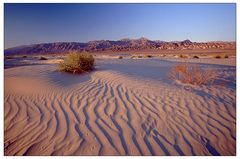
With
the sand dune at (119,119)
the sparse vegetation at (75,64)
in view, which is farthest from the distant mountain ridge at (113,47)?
the sand dune at (119,119)

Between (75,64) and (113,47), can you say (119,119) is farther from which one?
(113,47)

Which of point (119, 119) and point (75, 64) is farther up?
point (75, 64)

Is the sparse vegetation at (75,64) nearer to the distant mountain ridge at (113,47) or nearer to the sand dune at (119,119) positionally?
the sand dune at (119,119)

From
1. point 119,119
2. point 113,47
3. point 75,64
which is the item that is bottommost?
point 119,119

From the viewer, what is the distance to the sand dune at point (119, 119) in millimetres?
3154

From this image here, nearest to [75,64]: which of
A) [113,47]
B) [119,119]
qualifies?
[119,119]

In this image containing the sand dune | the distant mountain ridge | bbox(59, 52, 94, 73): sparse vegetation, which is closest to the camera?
the sand dune

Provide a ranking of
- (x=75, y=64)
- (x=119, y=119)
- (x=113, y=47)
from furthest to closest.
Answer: (x=113, y=47) → (x=75, y=64) → (x=119, y=119)

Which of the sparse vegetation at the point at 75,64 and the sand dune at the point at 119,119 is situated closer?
the sand dune at the point at 119,119

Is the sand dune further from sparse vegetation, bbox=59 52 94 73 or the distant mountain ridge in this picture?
the distant mountain ridge

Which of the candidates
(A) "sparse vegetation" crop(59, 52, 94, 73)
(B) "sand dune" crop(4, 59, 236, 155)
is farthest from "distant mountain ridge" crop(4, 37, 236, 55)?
(B) "sand dune" crop(4, 59, 236, 155)

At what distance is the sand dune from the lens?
3154 mm

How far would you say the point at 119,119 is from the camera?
395 centimetres

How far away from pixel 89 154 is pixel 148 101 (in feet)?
7.37
